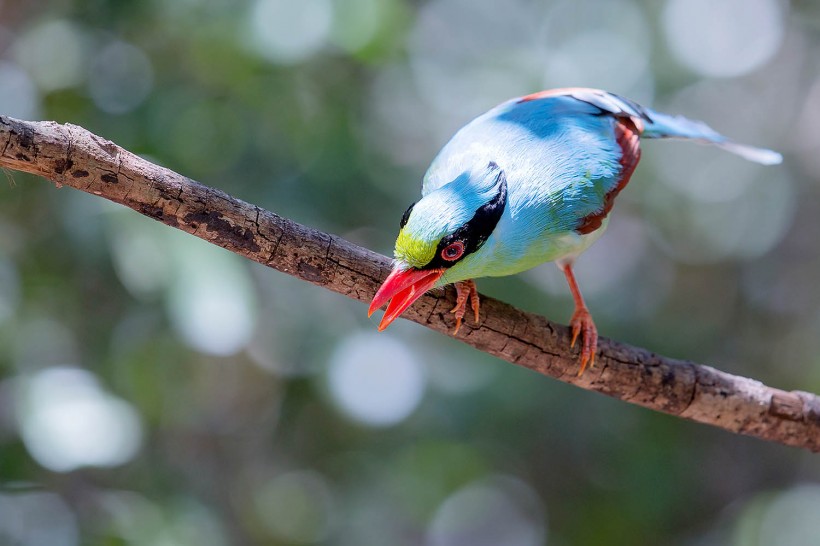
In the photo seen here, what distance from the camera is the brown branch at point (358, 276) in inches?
75.8

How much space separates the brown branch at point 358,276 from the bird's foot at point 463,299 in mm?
24

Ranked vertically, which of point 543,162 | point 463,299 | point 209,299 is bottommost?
point 463,299

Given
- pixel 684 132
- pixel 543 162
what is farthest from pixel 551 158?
pixel 684 132

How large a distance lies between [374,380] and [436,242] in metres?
1.80

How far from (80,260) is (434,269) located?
2.21 meters

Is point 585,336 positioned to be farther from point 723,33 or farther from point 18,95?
point 723,33

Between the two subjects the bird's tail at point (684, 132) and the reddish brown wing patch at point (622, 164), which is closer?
the reddish brown wing patch at point (622, 164)

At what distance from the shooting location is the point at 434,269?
2.43m

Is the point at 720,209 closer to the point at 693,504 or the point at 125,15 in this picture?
the point at 693,504

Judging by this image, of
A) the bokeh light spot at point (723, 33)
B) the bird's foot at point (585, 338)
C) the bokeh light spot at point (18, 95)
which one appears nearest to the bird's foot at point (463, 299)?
the bird's foot at point (585, 338)

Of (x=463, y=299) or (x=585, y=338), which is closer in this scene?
(x=463, y=299)

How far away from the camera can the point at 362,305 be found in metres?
4.55

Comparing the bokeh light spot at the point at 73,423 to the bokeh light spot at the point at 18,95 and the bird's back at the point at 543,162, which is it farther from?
the bird's back at the point at 543,162

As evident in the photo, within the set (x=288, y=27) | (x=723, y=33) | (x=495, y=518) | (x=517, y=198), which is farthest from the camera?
(x=495, y=518)
